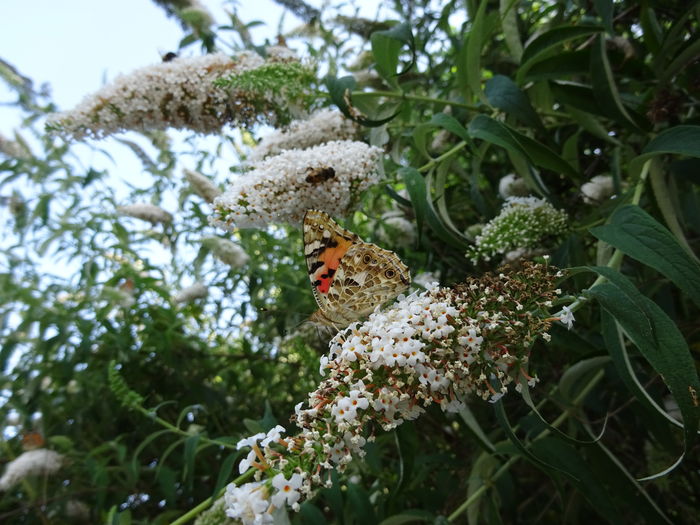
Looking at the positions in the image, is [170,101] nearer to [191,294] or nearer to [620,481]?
[191,294]

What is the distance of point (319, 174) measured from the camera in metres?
1.49

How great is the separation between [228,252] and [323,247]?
873 millimetres

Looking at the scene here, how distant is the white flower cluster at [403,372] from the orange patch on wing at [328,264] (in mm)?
429

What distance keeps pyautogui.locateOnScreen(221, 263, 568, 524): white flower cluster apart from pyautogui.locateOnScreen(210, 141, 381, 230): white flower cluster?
607 mm

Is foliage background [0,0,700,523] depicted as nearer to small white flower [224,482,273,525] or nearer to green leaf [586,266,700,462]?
green leaf [586,266,700,462]

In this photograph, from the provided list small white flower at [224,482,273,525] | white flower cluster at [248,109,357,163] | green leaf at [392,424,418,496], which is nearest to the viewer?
small white flower at [224,482,273,525]

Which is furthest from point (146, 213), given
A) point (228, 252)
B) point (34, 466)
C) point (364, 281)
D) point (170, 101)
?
point (364, 281)

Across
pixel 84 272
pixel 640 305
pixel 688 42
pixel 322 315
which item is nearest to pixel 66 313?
pixel 84 272

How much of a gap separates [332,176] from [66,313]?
1531 millimetres

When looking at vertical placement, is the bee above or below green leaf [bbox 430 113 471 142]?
above

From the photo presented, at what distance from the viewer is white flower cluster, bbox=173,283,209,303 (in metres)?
2.39

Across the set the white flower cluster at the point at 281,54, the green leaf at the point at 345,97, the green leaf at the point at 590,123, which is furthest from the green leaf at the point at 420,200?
the white flower cluster at the point at 281,54

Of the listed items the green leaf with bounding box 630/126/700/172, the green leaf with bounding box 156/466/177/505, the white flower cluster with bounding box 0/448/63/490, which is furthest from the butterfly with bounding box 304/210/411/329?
the white flower cluster with bounding box 0/448/63/490

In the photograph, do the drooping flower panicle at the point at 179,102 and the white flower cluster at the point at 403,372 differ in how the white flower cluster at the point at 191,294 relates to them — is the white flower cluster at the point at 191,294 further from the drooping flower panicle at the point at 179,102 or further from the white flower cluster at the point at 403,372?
the white flower cluster at the point at 403,372
